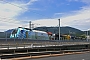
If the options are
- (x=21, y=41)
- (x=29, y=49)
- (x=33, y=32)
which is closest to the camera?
(x=29, y=49)

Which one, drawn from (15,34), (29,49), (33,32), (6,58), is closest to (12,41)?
(29,49)

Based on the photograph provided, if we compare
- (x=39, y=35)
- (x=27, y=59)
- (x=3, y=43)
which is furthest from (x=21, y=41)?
(x=27, y=59)

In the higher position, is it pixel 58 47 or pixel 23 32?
pixel 23 32

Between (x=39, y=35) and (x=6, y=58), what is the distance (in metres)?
42.9

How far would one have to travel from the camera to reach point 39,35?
69.8 m

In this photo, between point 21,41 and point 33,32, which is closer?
point 21,41

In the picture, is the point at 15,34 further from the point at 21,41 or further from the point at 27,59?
the point at 27,59

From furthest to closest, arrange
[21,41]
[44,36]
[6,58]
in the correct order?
[44,36]
[21,41]
[6,58]

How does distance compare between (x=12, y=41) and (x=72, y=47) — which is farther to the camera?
(x=72, y=47)

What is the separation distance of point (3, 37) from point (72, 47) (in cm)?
2661

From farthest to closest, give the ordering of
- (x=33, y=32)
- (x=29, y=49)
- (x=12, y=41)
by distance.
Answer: (x=33, y=32), (x=12, y=41), (x=29, y=49)

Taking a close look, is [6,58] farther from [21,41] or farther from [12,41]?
[21,41]

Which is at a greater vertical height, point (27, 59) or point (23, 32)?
point (23, 32)

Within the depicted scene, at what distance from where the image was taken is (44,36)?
73250 mm
